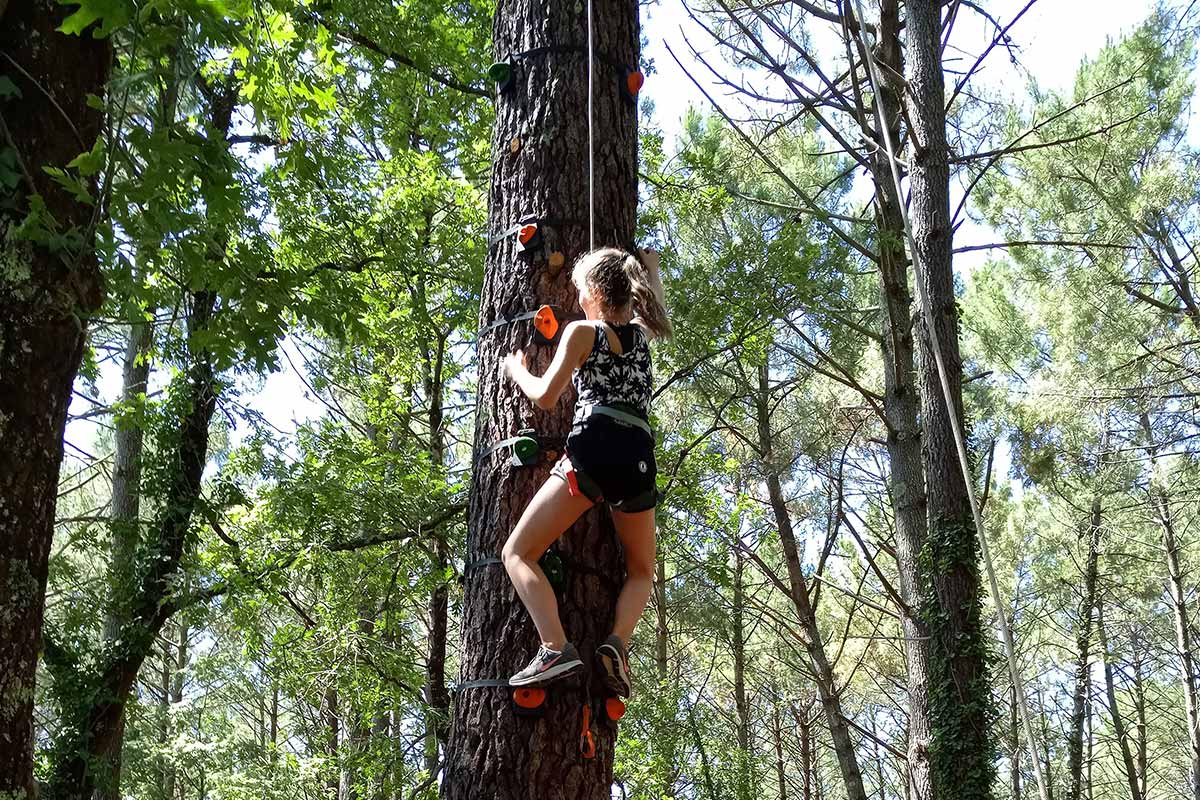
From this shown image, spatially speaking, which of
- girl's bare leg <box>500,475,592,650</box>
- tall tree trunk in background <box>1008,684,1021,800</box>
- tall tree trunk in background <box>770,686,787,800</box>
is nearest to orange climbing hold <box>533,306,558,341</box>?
girl's bare leg <box>500,475,592,650</box>

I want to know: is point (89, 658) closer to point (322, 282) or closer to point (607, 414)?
point (322, 282)

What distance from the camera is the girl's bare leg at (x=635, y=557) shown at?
9.12 ft

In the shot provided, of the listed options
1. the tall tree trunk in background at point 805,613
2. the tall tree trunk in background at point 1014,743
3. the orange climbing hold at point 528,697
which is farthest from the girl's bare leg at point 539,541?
the tall tree trunk in background at point 1014,743

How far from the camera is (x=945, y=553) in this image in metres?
7.73

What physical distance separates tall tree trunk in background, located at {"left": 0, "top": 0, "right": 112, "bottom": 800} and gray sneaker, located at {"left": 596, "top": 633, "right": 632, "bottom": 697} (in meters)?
1.53

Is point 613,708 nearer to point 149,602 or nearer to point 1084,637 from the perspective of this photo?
point 149,602

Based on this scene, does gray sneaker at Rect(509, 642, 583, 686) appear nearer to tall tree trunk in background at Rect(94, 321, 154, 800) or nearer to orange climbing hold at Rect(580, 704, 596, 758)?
orange climbing hold at Rect(580, 704, 596, 758)

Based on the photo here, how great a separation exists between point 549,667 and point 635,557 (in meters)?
0.45

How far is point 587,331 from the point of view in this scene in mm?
2785

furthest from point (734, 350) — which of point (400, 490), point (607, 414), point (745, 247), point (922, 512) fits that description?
point (607, 414)

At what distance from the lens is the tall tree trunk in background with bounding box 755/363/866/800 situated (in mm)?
11688

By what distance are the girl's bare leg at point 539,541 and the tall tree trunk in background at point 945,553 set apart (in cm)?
543

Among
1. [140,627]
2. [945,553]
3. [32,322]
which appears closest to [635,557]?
[32,322]

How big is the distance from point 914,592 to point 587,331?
6.85 m
